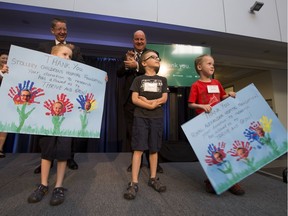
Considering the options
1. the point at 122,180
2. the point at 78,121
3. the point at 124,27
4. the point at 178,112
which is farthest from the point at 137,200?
the point at 178,112

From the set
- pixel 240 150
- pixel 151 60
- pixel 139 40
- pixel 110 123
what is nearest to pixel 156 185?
pixel 240 150

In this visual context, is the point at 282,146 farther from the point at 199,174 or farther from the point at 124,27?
the point at 124,27

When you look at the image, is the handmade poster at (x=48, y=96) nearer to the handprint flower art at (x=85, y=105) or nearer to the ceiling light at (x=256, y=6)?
the handprint flower art at (x=85, y=105)

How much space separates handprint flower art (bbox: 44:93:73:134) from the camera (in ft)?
3.19

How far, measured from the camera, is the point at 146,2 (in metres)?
2.21

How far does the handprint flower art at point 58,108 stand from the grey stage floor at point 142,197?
0.45 m

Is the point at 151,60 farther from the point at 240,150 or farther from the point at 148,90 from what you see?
the point at 240,150

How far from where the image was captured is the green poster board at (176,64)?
2461mm

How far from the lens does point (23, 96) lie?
0.92 metres

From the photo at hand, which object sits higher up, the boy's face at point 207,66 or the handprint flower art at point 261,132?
the boy's face at point 207,66

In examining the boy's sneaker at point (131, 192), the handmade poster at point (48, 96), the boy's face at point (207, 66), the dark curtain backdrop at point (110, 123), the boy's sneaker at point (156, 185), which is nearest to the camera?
the handmade poster at point (48, 96)

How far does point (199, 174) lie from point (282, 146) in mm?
738

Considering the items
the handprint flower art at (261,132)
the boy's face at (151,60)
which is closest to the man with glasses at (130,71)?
the boy's face at (151,60)

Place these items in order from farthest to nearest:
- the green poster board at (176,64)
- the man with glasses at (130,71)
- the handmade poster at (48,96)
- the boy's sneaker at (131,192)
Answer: the green poster board at (176,64) → the man with glasses at (130,71) → the boy's sneaker at (131,192) → the handmade poster at (48,96)
